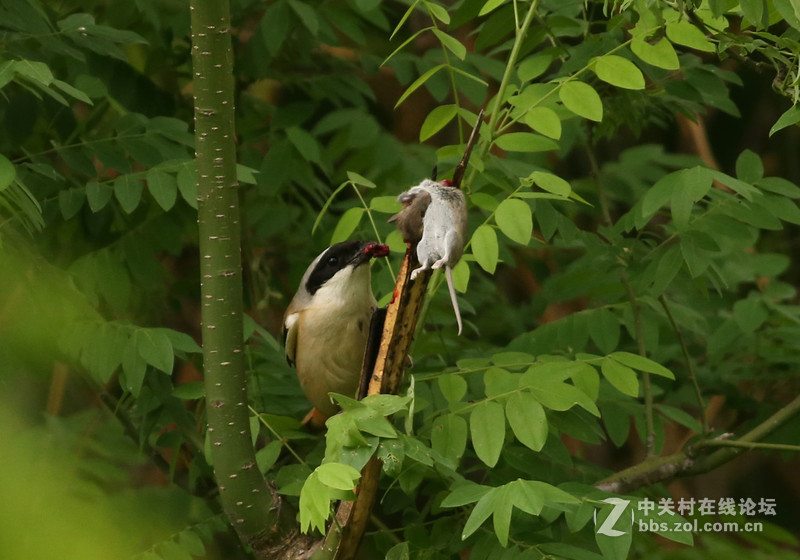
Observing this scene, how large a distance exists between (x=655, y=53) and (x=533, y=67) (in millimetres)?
382

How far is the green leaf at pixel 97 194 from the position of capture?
262cm

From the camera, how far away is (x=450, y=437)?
2.32 meters

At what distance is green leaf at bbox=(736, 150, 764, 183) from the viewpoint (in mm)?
2791

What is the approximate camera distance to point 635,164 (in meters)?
4.48

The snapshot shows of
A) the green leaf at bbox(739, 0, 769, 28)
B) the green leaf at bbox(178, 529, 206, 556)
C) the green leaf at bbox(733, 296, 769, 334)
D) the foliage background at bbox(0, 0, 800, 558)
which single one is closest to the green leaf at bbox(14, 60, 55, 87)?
the foliage background at bbox(0, 0, 800, 558)

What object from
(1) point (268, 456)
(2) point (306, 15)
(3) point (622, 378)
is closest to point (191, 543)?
(1) point (268, 456)

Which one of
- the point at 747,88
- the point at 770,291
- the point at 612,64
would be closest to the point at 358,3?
the point at 612,64

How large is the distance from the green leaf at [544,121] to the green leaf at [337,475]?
100 centimetres

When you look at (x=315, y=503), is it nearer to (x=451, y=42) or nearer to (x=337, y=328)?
(x=337, y=328)

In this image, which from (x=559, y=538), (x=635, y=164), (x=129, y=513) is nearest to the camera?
(x=129, y=513)

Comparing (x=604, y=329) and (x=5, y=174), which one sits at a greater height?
(x=5, y=174)

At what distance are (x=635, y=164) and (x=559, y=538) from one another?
239 cm

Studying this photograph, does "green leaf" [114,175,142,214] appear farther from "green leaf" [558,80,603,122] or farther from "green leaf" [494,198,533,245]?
"green leaf" [558,80,603,122]

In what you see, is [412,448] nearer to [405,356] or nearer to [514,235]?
[405,356]
